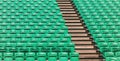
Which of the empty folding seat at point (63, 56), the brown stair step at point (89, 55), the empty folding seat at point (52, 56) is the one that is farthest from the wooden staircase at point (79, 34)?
the empty folding seat at point (52, 56)

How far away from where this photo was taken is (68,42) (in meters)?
9.67

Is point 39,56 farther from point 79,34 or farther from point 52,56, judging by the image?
point 79,34

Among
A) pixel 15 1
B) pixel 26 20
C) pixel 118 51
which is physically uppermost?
pixel 15 1

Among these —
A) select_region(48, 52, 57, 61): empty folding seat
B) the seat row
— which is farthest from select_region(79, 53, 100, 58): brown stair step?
select_region(48, 52, 57, 61): empty folding seat

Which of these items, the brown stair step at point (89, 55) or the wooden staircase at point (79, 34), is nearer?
the brown stair step at point (89, 55)

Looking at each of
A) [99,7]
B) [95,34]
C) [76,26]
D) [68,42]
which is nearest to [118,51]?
[95,34]

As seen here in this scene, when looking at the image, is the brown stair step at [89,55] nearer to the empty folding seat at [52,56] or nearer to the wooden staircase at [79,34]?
the wooden staircase at [79,34]

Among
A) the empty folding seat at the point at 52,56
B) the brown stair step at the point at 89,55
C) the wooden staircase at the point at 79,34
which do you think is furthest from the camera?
the wooden staircase at the point at 79,34

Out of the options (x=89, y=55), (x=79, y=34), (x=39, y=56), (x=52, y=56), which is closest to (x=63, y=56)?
(x=52, y=56)

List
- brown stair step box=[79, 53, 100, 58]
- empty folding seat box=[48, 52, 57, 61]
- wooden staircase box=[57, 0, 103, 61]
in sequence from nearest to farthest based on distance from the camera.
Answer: empty folding seat box=[48, 52, 57, 61], brown stair step box=[79, 53, 100, 58], wooden staircase box=[57, 0, 103, 61]

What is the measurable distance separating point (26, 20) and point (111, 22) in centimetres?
429

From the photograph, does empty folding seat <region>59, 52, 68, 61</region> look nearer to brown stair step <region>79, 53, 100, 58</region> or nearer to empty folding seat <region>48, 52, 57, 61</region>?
empty folding seat <region>48, 52, 57, 61</region>

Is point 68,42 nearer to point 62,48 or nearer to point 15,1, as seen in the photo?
point 62,48

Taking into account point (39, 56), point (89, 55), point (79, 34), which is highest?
point (79, 34)
